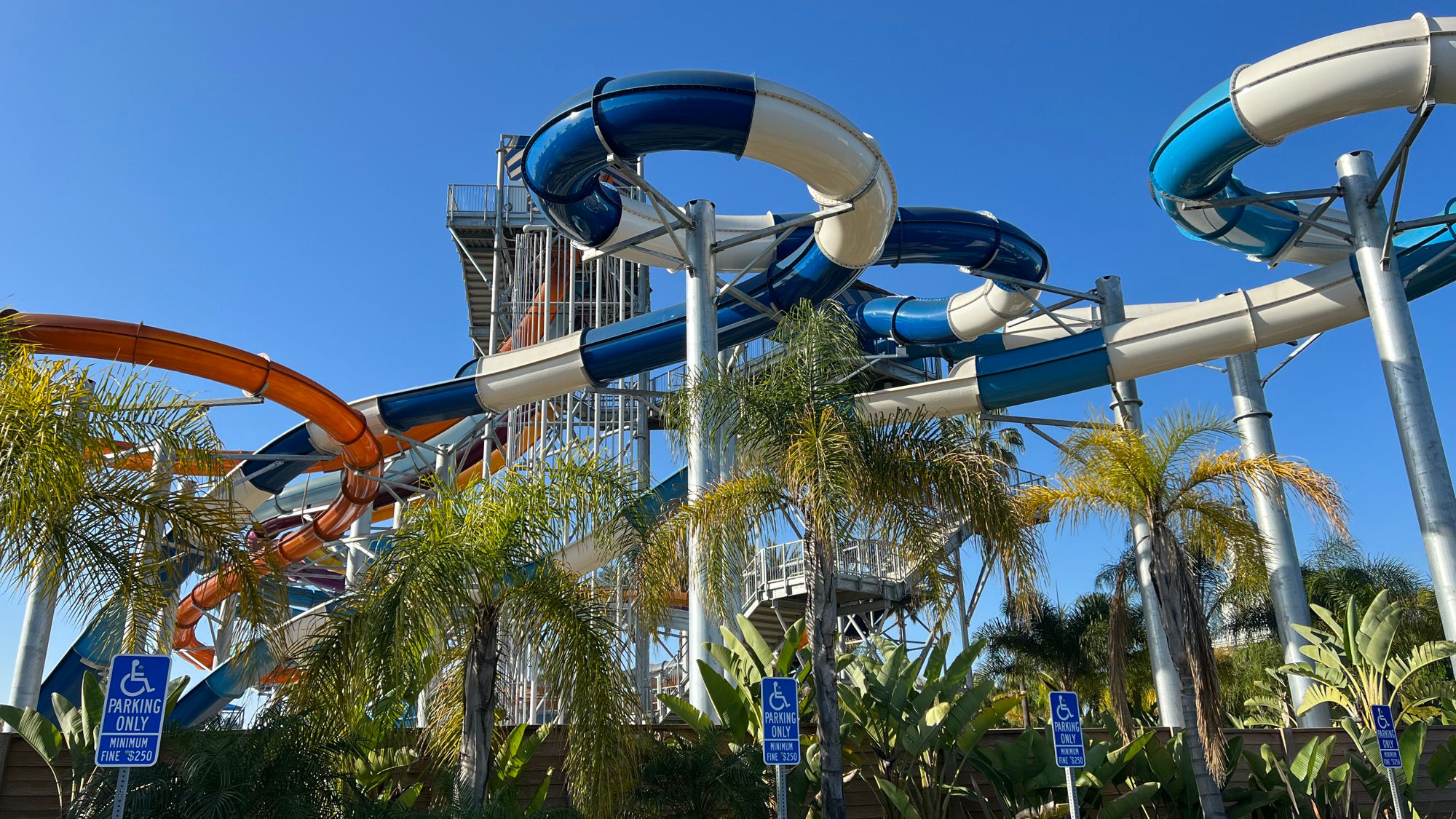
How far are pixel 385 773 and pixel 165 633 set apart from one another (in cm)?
228

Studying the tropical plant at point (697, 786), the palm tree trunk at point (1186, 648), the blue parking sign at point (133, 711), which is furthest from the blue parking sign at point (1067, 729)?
the blue parking sign at point (133, 711)

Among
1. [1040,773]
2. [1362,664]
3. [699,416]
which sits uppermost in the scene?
[699,416]

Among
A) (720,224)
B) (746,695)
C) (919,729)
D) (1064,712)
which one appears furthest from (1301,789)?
(720,224)

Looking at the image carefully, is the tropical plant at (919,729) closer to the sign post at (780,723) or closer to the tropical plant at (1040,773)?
the tropical plant at (1040,773)

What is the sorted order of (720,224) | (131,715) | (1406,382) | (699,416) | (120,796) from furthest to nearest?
1. (720,224)
2. (1406,382)
3. (699,416)
4. (131,715)
5. (120,796)

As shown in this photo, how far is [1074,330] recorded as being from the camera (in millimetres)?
17734

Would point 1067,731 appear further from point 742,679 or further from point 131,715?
point 131,715

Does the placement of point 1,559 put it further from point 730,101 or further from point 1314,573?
point 1314,573

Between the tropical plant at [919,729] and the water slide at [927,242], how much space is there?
2759 mm

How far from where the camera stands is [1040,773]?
33.8ft

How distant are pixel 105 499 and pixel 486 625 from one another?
2583 millimetres

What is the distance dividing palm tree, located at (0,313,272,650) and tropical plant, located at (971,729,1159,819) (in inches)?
268

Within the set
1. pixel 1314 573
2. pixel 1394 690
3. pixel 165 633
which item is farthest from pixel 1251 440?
pixel 165 633

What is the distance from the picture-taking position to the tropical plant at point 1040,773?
10.1 meters
